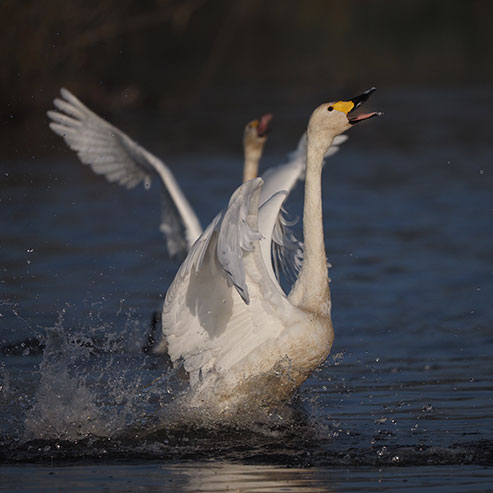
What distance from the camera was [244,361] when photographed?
7.27m

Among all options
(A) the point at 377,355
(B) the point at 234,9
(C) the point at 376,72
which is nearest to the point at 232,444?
(A) the point at 377,355

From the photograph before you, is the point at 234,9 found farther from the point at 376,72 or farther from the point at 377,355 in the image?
the point at 377,355

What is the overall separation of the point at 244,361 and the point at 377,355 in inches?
83.9

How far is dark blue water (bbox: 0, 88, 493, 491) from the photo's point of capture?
258 inches

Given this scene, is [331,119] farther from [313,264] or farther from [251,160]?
[251,160]

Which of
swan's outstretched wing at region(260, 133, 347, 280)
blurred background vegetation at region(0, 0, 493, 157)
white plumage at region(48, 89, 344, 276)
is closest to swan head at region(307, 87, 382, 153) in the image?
swan's outstretched wing at region(260, 133, 347, 280)

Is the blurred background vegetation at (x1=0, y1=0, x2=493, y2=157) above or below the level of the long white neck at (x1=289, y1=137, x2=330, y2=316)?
above

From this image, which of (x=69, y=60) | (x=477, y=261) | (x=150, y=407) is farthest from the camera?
(x=69, y=60)

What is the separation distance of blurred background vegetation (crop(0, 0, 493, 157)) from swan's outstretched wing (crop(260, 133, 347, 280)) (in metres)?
11.4

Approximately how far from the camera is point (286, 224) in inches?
320

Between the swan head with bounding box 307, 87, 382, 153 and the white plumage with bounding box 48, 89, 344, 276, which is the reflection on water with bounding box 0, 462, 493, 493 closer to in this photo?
the swan head with bounding box 307, 87, 382, 153

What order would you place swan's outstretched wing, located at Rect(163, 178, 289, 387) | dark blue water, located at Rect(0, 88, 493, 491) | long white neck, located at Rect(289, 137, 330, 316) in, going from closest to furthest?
dark blue water, located at Rect(0, 88, 493, 491), swan's outstretched wing, located at Rect(163, 178, 289, 387), long white neck, located at Rect(289, 137, 330, 316)

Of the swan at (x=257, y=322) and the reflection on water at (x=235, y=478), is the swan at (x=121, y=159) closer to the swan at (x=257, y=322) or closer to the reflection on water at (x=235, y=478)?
the swan at (x=257, y=322)

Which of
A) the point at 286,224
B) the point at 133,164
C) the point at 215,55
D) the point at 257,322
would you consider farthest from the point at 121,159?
the point at 215,55
